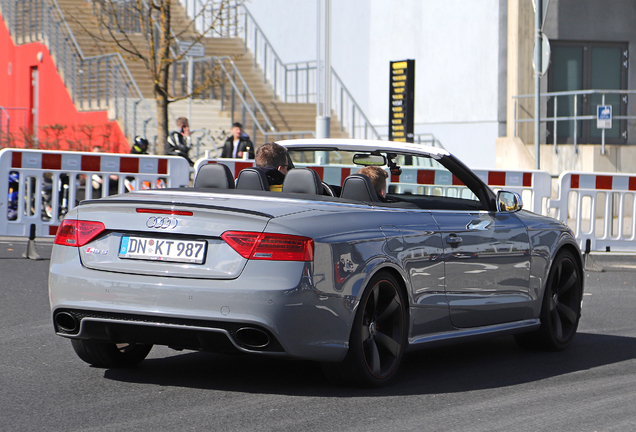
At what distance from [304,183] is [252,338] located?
119 cm

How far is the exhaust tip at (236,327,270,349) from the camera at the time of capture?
5.38 meters

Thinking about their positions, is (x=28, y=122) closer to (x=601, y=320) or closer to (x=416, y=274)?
(x=601, y=320)

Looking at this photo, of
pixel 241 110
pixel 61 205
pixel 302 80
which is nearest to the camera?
pixel 61 205

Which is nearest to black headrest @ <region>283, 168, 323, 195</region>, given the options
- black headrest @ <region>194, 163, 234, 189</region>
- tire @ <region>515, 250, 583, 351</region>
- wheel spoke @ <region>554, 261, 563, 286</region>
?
black headrest @ <region>194, 163, 234, 189</region>

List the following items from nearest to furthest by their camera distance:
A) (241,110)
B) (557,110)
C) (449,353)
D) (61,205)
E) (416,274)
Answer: (416,274) → (449,353) → (61,205) → (557,110) → (241,110)

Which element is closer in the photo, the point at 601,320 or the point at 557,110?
the point at 601,320

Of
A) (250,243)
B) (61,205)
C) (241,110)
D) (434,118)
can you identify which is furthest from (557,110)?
(250,243)

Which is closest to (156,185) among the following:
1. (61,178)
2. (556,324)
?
(61,178)

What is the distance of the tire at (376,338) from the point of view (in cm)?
570

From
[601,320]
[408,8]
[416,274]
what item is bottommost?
[601,320]

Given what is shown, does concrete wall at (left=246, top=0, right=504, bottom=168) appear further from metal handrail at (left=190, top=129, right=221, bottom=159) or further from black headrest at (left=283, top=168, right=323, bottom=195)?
black headrest at (left=283, top=168, right=323, bottom=195)

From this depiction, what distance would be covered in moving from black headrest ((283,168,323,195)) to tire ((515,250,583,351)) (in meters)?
2.13

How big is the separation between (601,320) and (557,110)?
662 inches

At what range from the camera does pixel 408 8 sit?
27.9 metres
